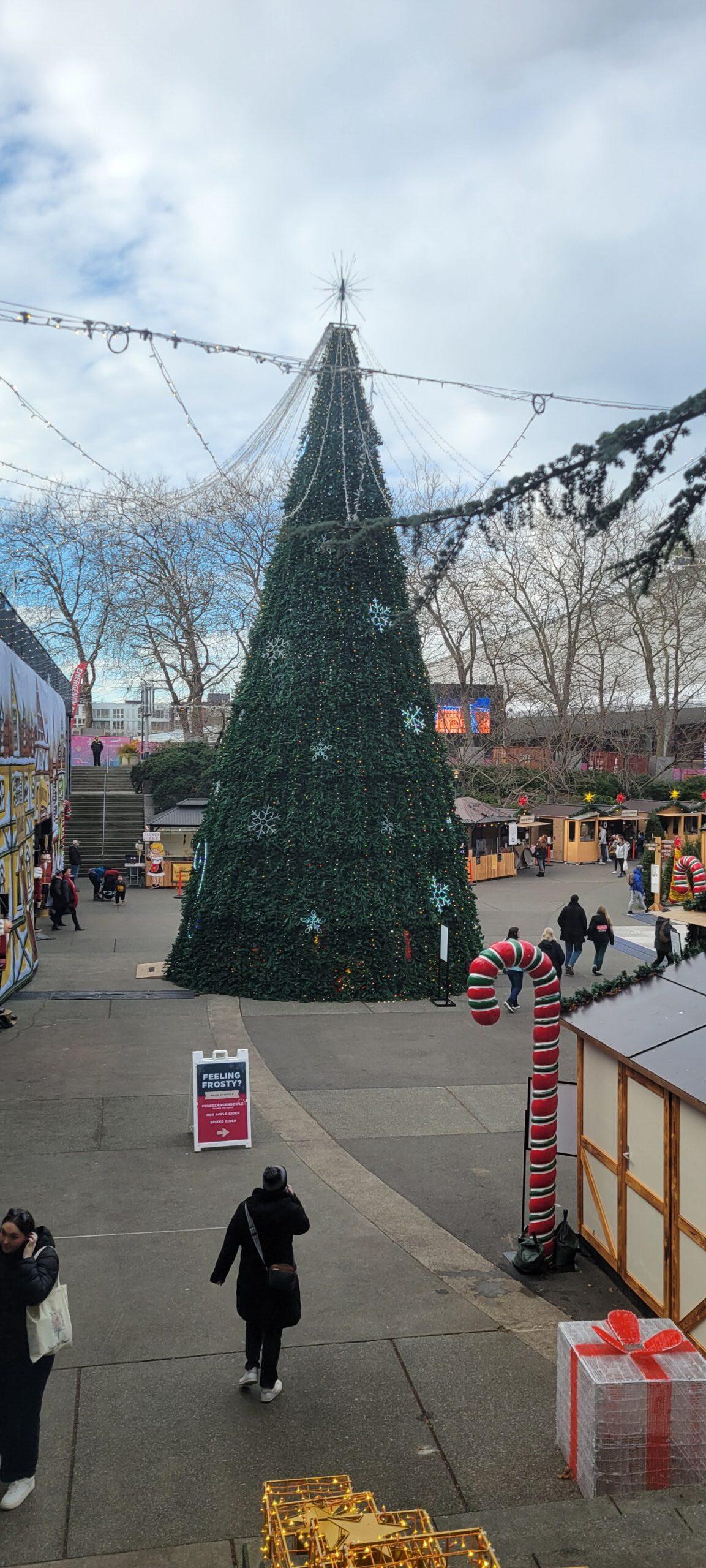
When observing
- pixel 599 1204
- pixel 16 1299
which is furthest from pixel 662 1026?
pixel 16 1299

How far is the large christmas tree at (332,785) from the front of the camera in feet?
47.9

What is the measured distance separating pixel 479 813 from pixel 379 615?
777 inches

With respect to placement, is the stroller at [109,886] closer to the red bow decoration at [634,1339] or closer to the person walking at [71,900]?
the person walking at [71,900]

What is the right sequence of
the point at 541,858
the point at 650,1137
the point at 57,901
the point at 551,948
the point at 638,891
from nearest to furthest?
1. the point at 650,1137
2. the point at 551,948
3. the point at 57,901
4. the point at 638,891
5. the point at 541,858

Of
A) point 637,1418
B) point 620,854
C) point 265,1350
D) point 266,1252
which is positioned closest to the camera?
point 637,1418

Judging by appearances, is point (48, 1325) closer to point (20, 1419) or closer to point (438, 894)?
point (20, 1419)

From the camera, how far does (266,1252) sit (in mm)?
5430

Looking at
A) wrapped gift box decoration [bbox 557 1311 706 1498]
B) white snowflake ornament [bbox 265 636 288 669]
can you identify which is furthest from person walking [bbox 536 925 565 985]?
wrapped gift box decoration [bbox 557 1311 706 1498]

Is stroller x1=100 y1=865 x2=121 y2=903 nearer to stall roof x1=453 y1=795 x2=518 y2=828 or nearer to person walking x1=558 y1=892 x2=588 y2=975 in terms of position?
stall roof x1=453 y1=795 x2=518 y2=828

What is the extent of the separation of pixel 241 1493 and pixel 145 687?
4248cm

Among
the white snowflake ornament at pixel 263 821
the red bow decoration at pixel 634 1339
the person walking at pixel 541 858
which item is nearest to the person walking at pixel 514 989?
the white snowflake ornament at pixel 263 821

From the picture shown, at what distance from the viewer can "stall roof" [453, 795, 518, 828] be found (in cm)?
3362

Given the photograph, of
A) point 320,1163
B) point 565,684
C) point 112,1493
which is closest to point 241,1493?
point 112,1493

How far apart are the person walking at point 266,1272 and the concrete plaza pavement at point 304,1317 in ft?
0.61
